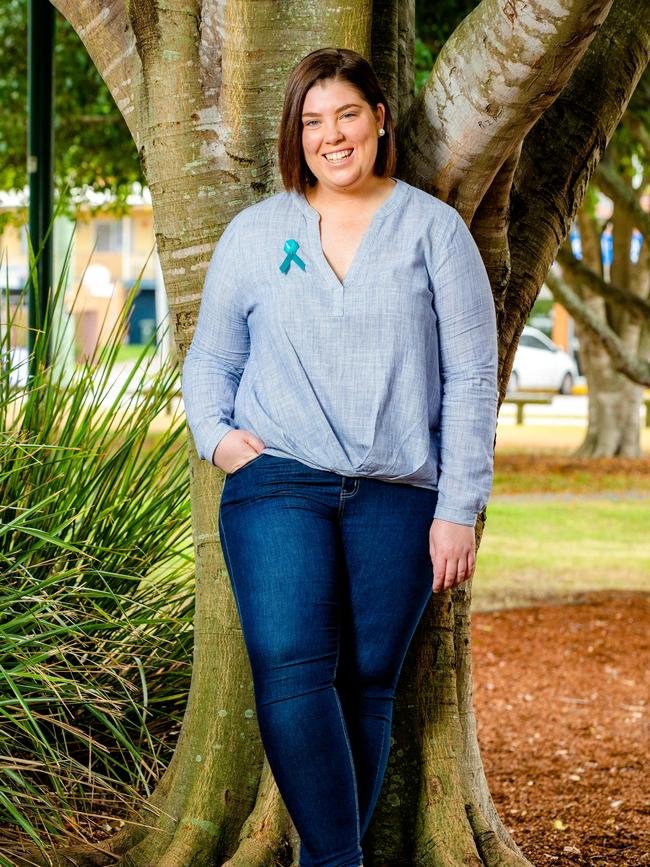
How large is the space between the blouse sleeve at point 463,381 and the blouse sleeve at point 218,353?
1.56 ft

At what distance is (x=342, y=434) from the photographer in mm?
2627

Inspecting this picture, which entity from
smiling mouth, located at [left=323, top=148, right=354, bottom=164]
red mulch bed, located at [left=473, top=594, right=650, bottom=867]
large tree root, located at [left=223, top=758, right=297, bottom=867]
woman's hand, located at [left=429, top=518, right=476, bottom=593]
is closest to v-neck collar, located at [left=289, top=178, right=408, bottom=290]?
smiling mouth, located at [left=323, top=148, right=354, bottom=164]

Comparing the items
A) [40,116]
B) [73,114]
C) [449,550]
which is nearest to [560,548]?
[73,114]

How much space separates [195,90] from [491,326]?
1094mm

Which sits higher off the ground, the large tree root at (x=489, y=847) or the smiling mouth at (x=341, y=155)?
the smiling mouth at (x=341, y=155)

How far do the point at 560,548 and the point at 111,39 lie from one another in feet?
27.3

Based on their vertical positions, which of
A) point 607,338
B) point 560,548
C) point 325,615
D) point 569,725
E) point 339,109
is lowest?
point 569,725

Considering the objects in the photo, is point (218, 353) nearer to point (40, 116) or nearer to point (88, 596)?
point (88, 596)

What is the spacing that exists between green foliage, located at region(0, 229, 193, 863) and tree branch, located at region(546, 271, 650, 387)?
6.76 m

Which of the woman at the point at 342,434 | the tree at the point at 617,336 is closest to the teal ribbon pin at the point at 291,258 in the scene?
the woman at the point at 342,434

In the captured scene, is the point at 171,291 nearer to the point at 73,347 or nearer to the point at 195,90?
the point at 195,90

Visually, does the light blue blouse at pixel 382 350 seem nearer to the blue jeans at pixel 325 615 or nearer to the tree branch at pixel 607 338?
the blue jeans at pixel 325 615

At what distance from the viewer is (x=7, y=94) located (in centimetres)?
1188

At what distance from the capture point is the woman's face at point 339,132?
105 inches
